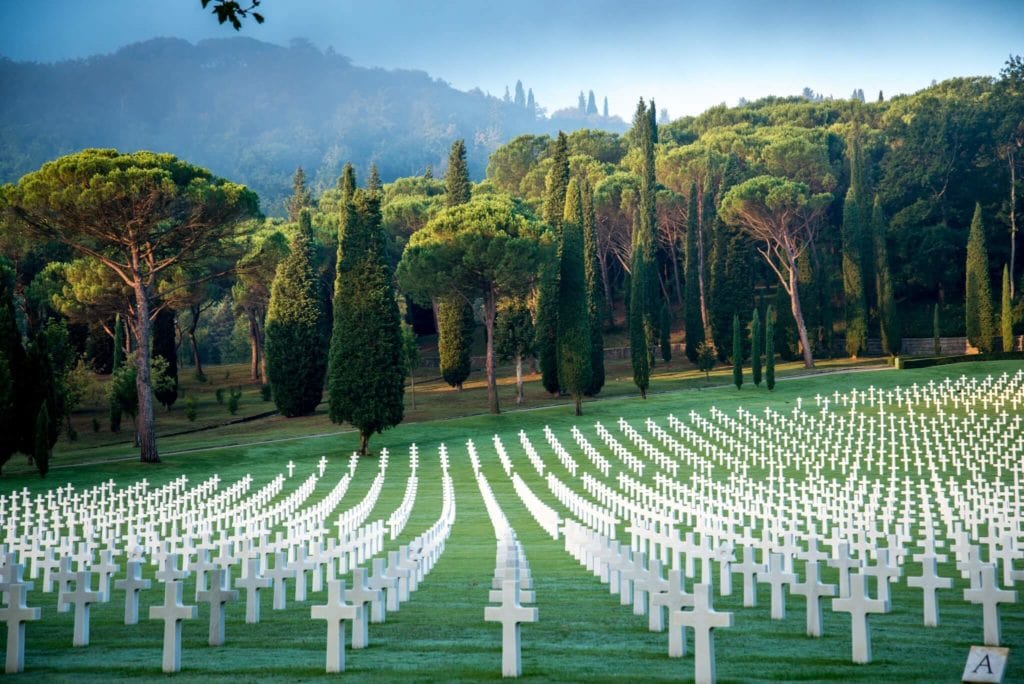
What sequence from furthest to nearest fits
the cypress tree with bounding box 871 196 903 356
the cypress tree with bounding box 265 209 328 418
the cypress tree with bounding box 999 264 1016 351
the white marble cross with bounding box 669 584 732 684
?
the cypress tree with bounding box 871 196 903 356
the cypress tree with bounding box 999 264 1016 351
the cypress tree with bounding box 265 209 328 418
the white marble cross with bounding box 669 584 732 684

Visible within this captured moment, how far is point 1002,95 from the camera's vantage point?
2938 inches

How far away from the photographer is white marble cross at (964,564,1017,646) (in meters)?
9.14

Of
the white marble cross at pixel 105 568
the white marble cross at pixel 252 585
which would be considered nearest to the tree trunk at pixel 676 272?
the white marble cross at pixel 105 568

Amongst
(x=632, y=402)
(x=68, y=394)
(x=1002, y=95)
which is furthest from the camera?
(x=1002, y=95)

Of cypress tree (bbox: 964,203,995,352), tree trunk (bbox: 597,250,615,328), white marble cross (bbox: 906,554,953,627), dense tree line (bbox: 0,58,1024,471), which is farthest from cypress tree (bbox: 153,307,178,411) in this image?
white marble cross (bbox: 906,554,953,627)

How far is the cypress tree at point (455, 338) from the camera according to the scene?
197 ft

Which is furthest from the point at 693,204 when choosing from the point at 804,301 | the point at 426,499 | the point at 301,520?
the point at 301,520

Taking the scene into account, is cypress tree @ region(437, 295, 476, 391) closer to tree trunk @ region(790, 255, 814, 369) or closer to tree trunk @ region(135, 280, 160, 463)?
tree trunk @ region(790, 255, 814, 369)

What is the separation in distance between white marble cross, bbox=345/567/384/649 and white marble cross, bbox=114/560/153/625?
2340mm

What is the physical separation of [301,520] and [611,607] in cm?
1010

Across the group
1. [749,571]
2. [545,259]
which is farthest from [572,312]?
[749,571]

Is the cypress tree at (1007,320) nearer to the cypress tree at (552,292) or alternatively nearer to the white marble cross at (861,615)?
the cypress tree at (552,292)

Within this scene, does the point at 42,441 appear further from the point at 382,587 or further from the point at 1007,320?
the point at 1007,320

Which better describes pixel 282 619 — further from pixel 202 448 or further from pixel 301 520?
pixel 202 448
